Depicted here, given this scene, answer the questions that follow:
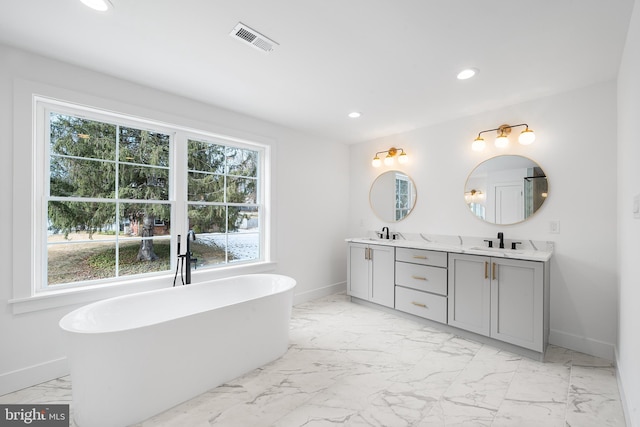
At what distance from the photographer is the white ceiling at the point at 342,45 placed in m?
1.73

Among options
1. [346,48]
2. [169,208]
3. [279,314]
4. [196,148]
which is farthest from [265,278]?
[346,48]

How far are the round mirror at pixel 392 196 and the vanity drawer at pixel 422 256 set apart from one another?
2.49ft

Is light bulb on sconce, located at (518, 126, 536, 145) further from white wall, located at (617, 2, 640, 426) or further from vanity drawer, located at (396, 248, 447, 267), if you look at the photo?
vanity drawer, located at (396, 248, 447, 267)

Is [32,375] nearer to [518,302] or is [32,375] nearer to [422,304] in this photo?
[422,304]

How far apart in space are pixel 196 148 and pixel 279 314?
2.01m

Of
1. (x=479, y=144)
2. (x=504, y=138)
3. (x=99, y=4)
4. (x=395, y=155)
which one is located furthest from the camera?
(x=395, y=155)

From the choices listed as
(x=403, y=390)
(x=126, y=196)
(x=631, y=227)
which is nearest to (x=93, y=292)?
(x=126, y=196)

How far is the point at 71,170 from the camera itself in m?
2.49

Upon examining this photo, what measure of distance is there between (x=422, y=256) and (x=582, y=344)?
62.1 inches

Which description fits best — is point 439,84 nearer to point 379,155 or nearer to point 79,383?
point 379,155

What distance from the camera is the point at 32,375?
2189 mm

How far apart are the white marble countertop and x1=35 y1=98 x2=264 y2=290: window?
1956 mm

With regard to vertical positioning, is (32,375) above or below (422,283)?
below

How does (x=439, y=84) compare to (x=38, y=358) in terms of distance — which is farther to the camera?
(x=439, y=84)
